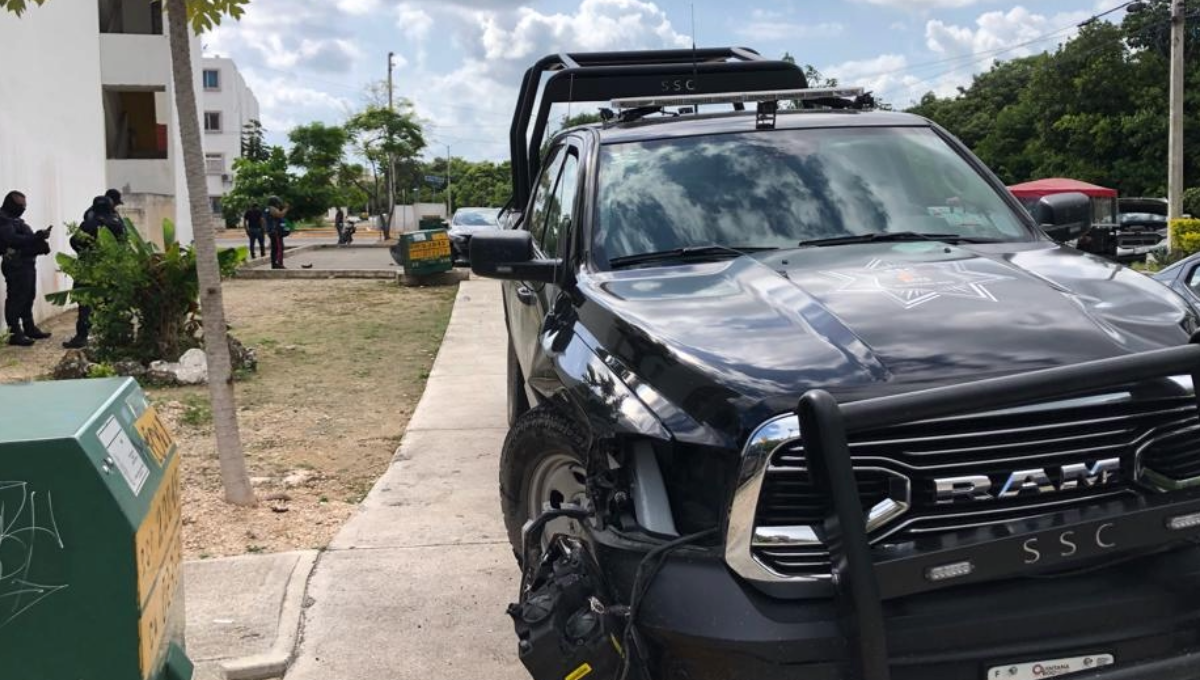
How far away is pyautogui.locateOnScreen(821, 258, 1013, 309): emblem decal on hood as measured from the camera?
2984mm

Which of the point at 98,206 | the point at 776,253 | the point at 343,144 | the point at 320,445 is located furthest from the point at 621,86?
the point at 343,144

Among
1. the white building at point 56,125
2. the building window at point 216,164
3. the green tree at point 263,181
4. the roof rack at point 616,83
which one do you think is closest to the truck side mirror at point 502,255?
the roof rack at point 616,83

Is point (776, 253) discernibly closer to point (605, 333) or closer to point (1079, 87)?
point (605, 333)

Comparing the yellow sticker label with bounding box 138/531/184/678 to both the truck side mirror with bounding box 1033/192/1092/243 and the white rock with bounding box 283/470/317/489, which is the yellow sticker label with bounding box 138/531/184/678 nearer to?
the truck side mirror with bounding box 1033/192/1092/243

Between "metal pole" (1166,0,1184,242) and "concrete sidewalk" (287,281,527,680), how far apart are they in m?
24.8

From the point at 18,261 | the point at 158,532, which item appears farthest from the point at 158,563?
the point at 18,261

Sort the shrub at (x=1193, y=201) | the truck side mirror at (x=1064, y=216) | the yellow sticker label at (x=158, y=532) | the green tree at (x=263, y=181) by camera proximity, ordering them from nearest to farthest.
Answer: the yellow sticker label at (x=158, y=532), the truck side mirror at (x=1064, y=216), the shrub at (x=1193, y=201), the green tree at (x=263, y=181)

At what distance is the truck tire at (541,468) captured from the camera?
330 cm

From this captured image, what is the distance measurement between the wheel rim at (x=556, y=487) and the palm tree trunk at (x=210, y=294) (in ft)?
8.93

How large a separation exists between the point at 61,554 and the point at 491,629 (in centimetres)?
225

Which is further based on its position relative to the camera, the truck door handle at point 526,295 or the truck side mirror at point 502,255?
the truck door handle at point 526,295

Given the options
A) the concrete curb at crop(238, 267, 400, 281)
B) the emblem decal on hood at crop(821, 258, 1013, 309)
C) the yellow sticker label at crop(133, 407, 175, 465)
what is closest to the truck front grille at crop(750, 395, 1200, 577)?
the emblem decal on hood at crop(821, 258, 1013, 309)

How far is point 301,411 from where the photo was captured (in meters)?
8.76

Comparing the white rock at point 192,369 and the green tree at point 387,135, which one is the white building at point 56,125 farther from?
the green tree at point 387,135
